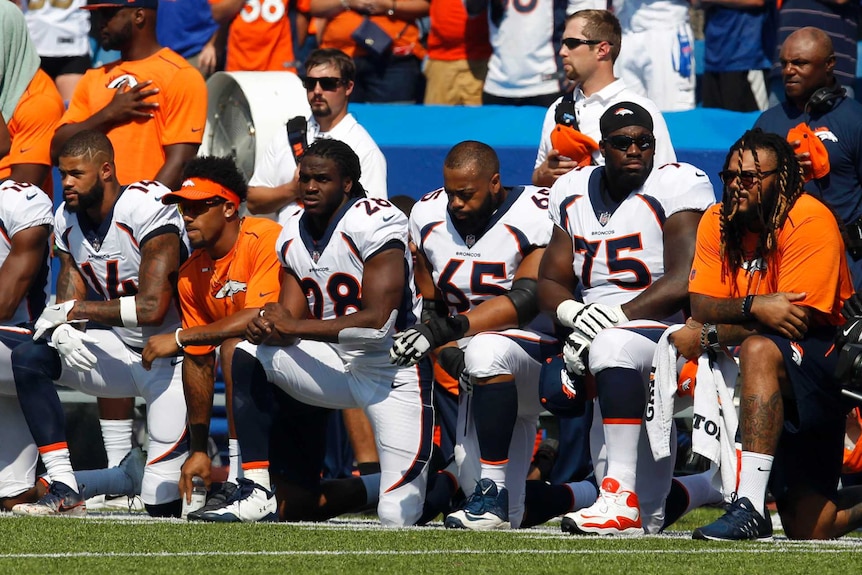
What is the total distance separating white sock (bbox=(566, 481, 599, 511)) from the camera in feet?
22.9

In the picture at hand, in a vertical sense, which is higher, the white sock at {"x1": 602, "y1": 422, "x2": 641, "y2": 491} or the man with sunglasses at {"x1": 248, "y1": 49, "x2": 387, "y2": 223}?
the man with sunglasses at {"x1": 248, "y1": 49, "x2": 387, "y2": 223}

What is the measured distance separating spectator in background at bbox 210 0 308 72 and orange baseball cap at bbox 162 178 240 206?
3190mm

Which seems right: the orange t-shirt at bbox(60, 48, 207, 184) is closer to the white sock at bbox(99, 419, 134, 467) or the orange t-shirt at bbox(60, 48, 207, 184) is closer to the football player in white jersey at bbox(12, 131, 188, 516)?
the football player in white jersey at bbox(12, 131, 188, 516)

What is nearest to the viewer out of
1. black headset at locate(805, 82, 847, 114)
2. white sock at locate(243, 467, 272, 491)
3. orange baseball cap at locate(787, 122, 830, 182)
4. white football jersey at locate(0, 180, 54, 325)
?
white sock at locate(243, 467, 272, 491)

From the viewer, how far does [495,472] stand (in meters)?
6.48

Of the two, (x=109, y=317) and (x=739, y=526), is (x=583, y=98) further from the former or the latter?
(x=739, y=526)

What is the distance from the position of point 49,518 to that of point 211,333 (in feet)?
3.24

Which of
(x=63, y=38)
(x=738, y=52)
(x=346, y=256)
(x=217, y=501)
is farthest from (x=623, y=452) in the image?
(x=63, y=38)

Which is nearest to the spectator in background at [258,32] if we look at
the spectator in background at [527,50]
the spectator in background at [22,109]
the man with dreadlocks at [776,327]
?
the spectator in background at [527,50]

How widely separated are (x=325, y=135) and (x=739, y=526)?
10.6 ft

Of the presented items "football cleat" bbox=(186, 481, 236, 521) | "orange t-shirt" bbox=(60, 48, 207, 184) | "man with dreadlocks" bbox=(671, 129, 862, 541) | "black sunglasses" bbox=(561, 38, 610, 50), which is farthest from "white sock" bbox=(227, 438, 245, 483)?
"black sunglasses" bbox=(561, 38, 610, 50)

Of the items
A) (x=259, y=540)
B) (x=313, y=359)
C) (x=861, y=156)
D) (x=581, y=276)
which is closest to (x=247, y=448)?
(x=313, y=359)

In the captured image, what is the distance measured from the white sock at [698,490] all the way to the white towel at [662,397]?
2.64 feet

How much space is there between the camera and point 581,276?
667cm
